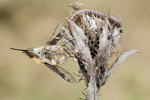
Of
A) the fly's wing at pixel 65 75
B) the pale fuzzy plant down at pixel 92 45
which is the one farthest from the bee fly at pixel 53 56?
the pale fuzzy plant down at pixel 92 45

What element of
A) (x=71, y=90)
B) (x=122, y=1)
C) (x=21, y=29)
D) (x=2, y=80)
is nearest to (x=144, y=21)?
(x=122, y=1)

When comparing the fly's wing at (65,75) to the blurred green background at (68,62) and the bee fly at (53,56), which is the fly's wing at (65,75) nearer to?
the bee fly at (53,56)

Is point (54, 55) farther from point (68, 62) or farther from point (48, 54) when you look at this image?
point (68, 62)

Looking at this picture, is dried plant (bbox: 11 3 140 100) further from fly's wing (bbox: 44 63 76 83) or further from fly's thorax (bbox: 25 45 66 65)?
fly's wing (bbox: 44 63 76 83)

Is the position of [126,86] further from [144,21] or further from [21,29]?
[21,29]

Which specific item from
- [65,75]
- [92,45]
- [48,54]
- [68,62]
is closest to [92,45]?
[92,45]

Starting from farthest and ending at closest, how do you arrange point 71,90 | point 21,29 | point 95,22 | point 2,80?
1. point 21,29
2. point 2,80
3. point 71,90
4. point 95,22

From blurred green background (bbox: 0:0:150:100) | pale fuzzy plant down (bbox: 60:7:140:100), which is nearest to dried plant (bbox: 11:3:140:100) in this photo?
pale fuzzy plant down (bbox: 60:7:140:100)
